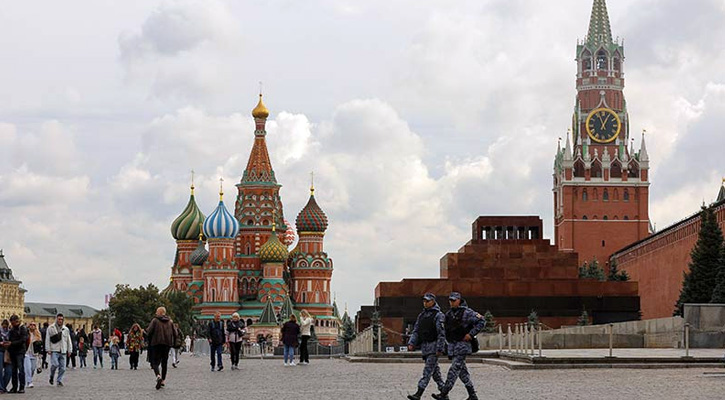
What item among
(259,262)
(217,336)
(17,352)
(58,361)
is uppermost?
(259,262)

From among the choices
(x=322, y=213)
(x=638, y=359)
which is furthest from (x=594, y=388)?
(x=322, y=213)

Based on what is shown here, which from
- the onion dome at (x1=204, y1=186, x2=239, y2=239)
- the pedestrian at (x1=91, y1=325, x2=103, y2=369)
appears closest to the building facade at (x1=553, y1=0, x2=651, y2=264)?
the onion dome at (x1=204, y1=186, x2=239, y2=239)

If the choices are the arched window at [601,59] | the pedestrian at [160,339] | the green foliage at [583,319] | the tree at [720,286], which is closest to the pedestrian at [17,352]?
the pedestrian at [160,339]

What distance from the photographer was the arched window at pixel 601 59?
145 meters

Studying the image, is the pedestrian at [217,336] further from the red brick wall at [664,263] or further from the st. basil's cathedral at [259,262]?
the st. basil's cathedral at [259,262]

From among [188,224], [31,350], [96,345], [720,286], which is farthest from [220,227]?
[31,350]

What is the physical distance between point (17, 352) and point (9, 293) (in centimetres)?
16804

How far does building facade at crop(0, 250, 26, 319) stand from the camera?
184 meters

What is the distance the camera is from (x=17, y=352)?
895 inches

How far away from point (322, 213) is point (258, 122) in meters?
10.5

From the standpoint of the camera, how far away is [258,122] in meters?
132

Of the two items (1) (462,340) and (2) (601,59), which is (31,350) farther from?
(2) (601,59)

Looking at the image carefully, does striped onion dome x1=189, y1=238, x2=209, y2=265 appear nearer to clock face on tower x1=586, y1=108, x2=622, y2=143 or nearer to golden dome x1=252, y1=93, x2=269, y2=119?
golden dome x1=252, y1=93, x2=269, y2=119

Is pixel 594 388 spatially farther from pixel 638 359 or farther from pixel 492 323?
pixel 492 323
